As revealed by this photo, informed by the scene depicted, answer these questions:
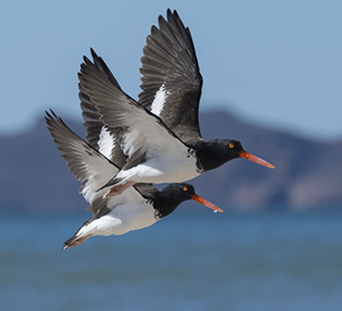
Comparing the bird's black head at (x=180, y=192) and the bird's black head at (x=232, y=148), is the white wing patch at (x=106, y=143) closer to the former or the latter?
the bird's black head at (x=180, y=192)

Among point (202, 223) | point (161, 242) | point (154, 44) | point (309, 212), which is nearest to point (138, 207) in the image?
point (154, 44)

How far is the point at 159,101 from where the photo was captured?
9609 mm

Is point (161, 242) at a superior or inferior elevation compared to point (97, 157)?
inferior

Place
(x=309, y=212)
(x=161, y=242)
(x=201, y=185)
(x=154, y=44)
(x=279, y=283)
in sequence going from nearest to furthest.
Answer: (x=154, y=44) < (x=279, y=283) < (x=161, y=242) < (x=201, y=185) < (x=309, y=212)

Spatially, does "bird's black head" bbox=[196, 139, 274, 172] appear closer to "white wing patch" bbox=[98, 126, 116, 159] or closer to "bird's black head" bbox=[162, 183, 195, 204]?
"bird's black head" bbox=[162, 183, 195, 204]

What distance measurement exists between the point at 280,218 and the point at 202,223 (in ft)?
64.8

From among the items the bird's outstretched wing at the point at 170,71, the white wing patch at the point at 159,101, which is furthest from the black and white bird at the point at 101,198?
the bird's outstretched wing at the point at 170,71

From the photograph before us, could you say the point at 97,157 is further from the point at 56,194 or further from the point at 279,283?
the point at 56,194

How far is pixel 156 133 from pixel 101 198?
1.51 meters

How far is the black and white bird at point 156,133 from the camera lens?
670cm

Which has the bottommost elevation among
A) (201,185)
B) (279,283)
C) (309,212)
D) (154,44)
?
(309,212)

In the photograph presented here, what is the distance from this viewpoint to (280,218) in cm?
11250

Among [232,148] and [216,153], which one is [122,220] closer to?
[216,153]

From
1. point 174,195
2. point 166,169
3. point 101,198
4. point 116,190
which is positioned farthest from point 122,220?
point 166,169
